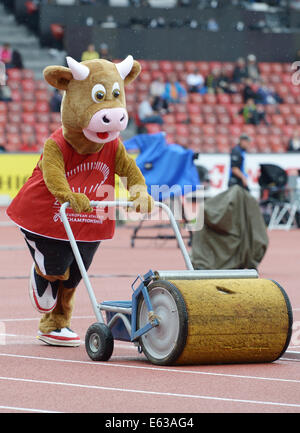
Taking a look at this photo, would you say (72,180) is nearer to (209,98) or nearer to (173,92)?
(173,92)

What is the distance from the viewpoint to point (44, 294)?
7695mm

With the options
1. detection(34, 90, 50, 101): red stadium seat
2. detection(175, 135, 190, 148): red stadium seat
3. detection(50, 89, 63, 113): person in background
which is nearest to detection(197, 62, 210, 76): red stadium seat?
detection(175, 135, 190, 148): red stadium seat

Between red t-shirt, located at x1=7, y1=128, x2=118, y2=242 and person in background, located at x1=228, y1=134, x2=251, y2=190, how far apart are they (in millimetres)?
11155

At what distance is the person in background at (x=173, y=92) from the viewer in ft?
96.8

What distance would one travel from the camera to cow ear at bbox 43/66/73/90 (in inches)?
288

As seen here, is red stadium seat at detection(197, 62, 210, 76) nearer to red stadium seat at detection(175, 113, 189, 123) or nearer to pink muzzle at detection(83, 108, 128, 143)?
red stadium seat at detection(175, 113, 189, 123)

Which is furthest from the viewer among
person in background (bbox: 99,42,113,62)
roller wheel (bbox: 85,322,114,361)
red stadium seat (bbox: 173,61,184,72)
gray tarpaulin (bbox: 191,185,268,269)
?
red stadium seat (bbox: 173,61,184,72)

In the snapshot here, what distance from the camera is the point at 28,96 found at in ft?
93.2

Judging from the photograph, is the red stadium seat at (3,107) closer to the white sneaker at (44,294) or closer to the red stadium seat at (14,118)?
the red stadium seat at (14,118)

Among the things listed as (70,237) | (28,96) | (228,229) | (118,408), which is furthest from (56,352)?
(28,96)


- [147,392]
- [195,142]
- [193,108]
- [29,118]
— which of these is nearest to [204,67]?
[193,108]

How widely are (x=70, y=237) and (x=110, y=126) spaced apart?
2.84 ft

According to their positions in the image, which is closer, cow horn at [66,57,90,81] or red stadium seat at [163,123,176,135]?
cow horn at [66,57,90,81]

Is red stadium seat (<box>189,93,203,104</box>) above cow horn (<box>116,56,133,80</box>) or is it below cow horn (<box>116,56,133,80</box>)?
above
